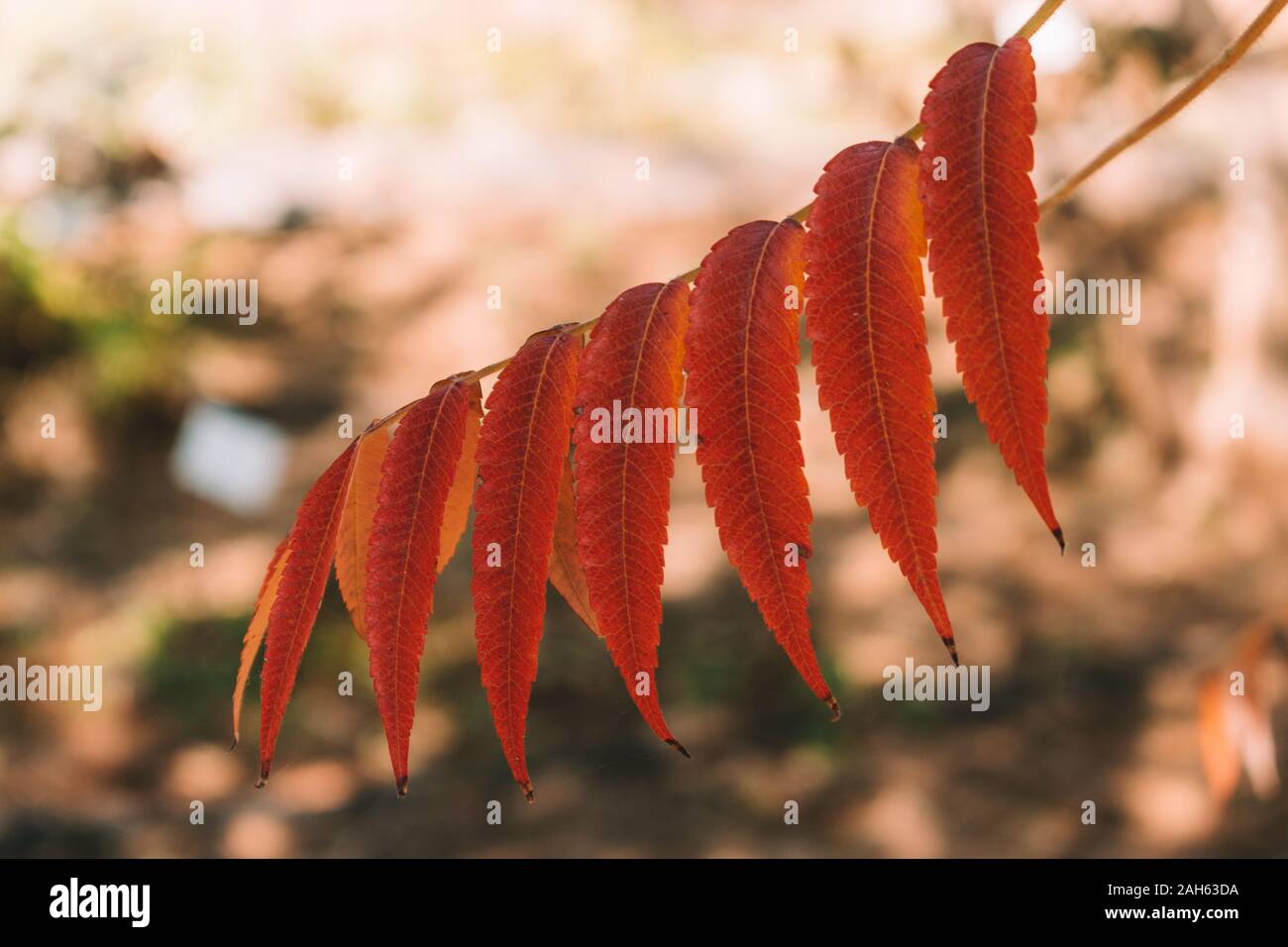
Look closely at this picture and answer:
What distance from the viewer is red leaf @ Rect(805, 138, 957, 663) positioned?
53 centimetres

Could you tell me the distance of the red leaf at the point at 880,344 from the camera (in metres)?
0.53

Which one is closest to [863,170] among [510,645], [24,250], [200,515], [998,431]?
[998,431]

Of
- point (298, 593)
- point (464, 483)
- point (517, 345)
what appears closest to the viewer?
point (298, 593)

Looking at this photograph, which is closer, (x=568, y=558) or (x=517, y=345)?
(x=568, y=558)

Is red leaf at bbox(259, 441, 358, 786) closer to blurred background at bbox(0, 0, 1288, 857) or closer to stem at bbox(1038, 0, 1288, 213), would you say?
stem at bbox(1038, 0, 1288, 213)

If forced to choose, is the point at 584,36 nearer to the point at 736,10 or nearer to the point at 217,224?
the point at 736,10

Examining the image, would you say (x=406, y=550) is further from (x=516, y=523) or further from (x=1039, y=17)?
(x=1039, y=17)

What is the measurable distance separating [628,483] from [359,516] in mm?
230

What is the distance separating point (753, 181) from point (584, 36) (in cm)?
144

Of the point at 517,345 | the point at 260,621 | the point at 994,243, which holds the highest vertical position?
the point at 517,345

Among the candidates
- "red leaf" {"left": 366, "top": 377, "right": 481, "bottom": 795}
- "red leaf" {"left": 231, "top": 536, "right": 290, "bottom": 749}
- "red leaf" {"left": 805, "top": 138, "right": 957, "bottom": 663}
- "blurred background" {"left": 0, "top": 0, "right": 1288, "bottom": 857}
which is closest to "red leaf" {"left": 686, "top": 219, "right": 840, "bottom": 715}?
"red leaf" {"left": 805, "top": 138, "right": 957, "bottom": 663}

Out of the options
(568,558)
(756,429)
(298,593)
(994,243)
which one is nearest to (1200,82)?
(994,243)

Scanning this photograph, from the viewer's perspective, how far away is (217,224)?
5.45 meters

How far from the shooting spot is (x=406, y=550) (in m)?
0.64
